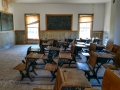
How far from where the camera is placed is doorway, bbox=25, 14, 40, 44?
9.07m

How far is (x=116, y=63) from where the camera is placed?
2.83 m

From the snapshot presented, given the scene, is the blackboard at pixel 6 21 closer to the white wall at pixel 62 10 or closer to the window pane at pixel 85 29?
the white wall at pixel 62 10

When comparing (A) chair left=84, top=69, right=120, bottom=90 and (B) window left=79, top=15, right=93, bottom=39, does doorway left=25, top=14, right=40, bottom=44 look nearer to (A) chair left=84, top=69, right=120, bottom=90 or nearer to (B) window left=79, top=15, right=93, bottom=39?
(B) window left=79, top=15, right=93, bottom=39

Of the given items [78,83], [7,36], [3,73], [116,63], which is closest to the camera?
[78,83]

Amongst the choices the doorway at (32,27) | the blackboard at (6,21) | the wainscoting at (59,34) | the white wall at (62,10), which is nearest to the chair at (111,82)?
the blackboard at (6,21)

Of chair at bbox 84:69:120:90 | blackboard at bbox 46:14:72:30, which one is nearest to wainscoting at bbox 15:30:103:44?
blackboard at bbox 46:14:72:30

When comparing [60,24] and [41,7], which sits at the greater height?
[41,7]

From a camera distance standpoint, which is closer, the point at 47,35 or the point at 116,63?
the point at 116,63

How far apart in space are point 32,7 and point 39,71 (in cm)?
626

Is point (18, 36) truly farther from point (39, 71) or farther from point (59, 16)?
point (39, 71)

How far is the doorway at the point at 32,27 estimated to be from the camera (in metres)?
9.07

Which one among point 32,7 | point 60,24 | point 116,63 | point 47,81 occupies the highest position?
point 32,7

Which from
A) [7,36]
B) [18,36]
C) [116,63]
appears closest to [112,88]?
[116,63]

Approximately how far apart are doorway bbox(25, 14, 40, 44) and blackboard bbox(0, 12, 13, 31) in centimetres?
114
